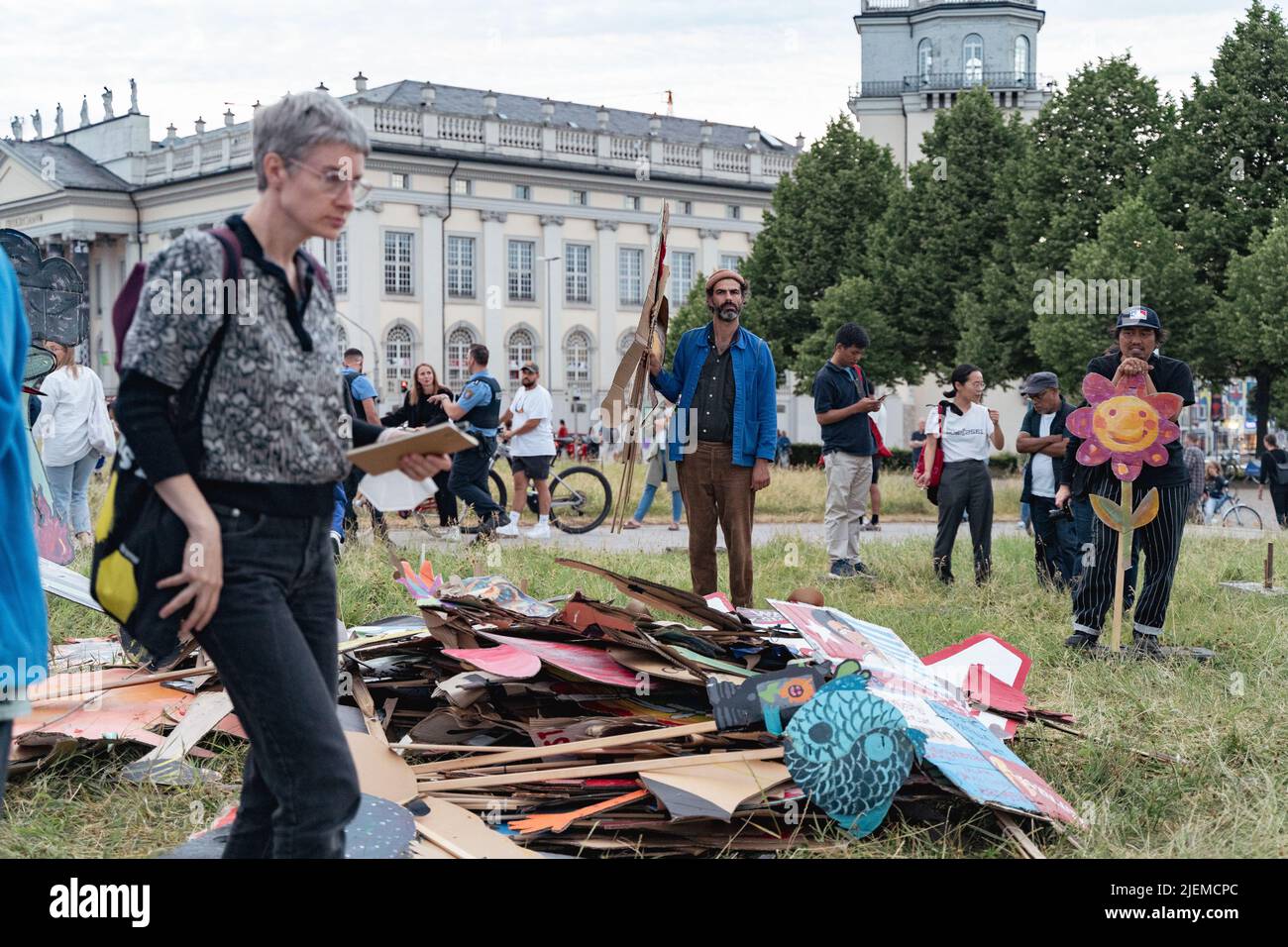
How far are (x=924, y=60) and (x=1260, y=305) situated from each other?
3529cm

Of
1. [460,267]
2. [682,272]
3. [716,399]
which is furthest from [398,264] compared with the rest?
[716,399]

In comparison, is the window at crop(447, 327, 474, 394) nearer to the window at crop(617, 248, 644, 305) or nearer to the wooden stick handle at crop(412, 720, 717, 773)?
the window at crop(617, 248, 644, 305)

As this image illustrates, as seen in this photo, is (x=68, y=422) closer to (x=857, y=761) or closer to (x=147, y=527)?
(x=857, y=761)

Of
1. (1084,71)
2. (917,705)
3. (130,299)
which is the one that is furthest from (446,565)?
(1084,71)

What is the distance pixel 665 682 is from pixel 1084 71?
113 feet

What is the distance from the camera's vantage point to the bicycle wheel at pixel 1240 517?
19.1 m

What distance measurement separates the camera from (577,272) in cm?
6303

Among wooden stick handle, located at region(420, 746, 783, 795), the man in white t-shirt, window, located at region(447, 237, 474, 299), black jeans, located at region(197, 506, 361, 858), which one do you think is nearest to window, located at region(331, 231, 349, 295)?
window, located at region(447, 237, 474, 299)

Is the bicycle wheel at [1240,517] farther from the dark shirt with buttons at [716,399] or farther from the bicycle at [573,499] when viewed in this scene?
the dark shirt with buttons at [716,399]

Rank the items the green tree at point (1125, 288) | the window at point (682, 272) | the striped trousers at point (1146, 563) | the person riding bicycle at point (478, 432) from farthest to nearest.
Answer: the window at point (682, 272) → the green tree at point (1125, 288) → the person riding bicycle at point (478, 432) → the striped trousers at point (1146, 563)

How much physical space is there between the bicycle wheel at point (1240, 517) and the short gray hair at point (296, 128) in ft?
59.9

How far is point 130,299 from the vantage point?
268cm

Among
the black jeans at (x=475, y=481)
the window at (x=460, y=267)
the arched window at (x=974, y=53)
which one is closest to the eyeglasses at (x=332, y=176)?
the black jeans at (x=475, y=481)
